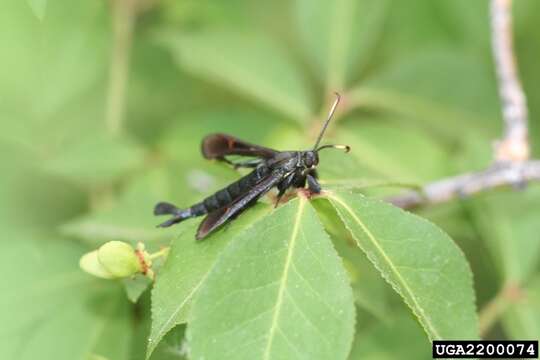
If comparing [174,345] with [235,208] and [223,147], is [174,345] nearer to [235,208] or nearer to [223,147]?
[235,208]

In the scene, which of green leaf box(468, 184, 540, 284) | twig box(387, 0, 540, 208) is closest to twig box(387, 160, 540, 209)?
twig box(387, 0, 540, 208)

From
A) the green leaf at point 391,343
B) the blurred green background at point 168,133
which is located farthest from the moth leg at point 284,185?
the green leaf at point 391,343

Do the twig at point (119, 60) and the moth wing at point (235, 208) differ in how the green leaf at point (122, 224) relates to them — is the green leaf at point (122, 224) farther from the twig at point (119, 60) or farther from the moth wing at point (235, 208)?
the twig at point (119, 60)

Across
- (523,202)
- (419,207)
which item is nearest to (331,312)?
(419,207)

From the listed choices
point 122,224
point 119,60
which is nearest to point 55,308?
point 122,224

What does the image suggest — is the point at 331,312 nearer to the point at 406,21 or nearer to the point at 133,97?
the point at 133,97

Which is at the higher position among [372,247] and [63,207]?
[63,207]
